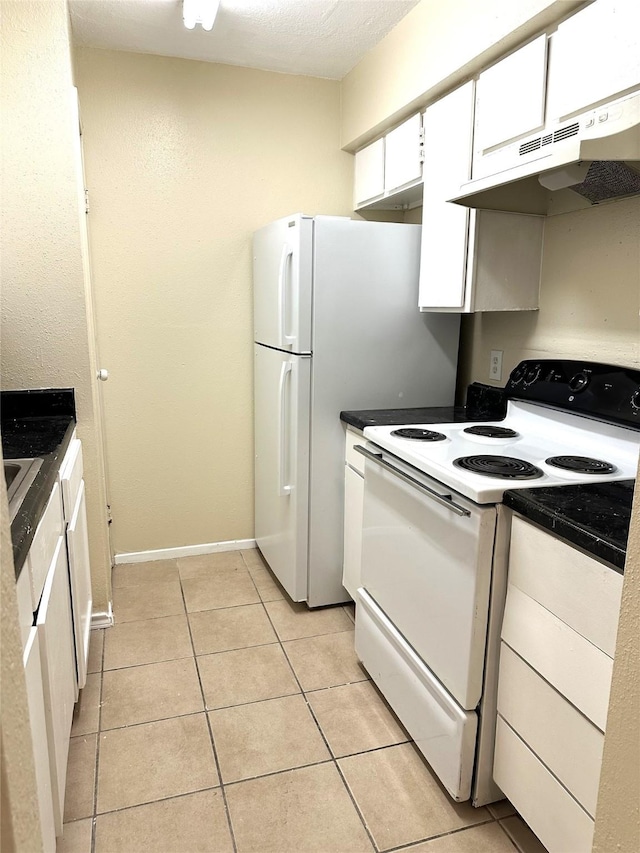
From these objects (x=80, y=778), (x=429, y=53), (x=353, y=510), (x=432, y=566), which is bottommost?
(x=80, y=778)

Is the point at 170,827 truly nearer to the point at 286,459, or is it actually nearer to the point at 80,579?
the point at 80,579

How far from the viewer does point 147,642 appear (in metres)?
2.38

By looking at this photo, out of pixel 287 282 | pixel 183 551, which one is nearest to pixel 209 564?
pixel 183 551

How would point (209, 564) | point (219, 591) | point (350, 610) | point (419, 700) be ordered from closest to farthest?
point (419, 700), point (350, 610), point (219, 591), point (209, 564)

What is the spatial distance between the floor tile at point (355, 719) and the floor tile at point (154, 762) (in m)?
0.38

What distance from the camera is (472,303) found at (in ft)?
6.91

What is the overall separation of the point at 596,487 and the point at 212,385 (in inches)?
80.6

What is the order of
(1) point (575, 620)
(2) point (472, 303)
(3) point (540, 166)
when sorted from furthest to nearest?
(2) point (472, 303)
(3) point (540, 166)
(1) point (575, 620)

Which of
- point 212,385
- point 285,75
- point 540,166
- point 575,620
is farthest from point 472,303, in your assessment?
point 285,75

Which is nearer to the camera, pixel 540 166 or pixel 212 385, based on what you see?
pixel 540 166

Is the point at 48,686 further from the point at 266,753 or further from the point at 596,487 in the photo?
the point at 596,487

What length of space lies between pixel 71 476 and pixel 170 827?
1.03 m

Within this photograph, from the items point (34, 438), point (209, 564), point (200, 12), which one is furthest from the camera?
point (209, 564)

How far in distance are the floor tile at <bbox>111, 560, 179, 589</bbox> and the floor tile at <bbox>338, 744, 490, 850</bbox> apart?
1.45 m
